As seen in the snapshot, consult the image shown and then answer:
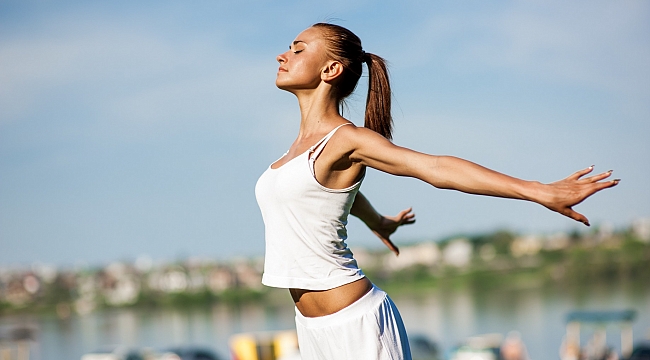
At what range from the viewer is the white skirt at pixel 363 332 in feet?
7.61

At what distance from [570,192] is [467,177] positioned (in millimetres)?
259

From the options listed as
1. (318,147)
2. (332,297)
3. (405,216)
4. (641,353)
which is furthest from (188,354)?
(318,147)

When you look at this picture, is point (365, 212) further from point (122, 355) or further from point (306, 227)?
point (122, 355)

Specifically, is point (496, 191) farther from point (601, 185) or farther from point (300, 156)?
point (300, 156)

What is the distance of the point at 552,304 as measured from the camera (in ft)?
146

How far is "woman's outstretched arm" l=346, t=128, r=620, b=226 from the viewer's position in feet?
6.47

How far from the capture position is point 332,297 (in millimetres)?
2352

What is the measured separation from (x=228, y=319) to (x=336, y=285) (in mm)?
Answer: 55879

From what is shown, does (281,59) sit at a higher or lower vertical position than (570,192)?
higher

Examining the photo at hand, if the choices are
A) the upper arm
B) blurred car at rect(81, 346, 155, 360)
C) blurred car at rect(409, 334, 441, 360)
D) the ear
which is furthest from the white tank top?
blurred car at rect(81, 346, 155, 360)

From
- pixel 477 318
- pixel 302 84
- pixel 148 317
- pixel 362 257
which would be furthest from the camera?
pixel 148 317

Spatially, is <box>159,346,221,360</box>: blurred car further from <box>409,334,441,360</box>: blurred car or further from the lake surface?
the lake surface

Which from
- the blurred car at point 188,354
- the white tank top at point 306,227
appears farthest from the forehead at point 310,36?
the blurred car at point 188,354

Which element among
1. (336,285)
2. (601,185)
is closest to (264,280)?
(336,285)
